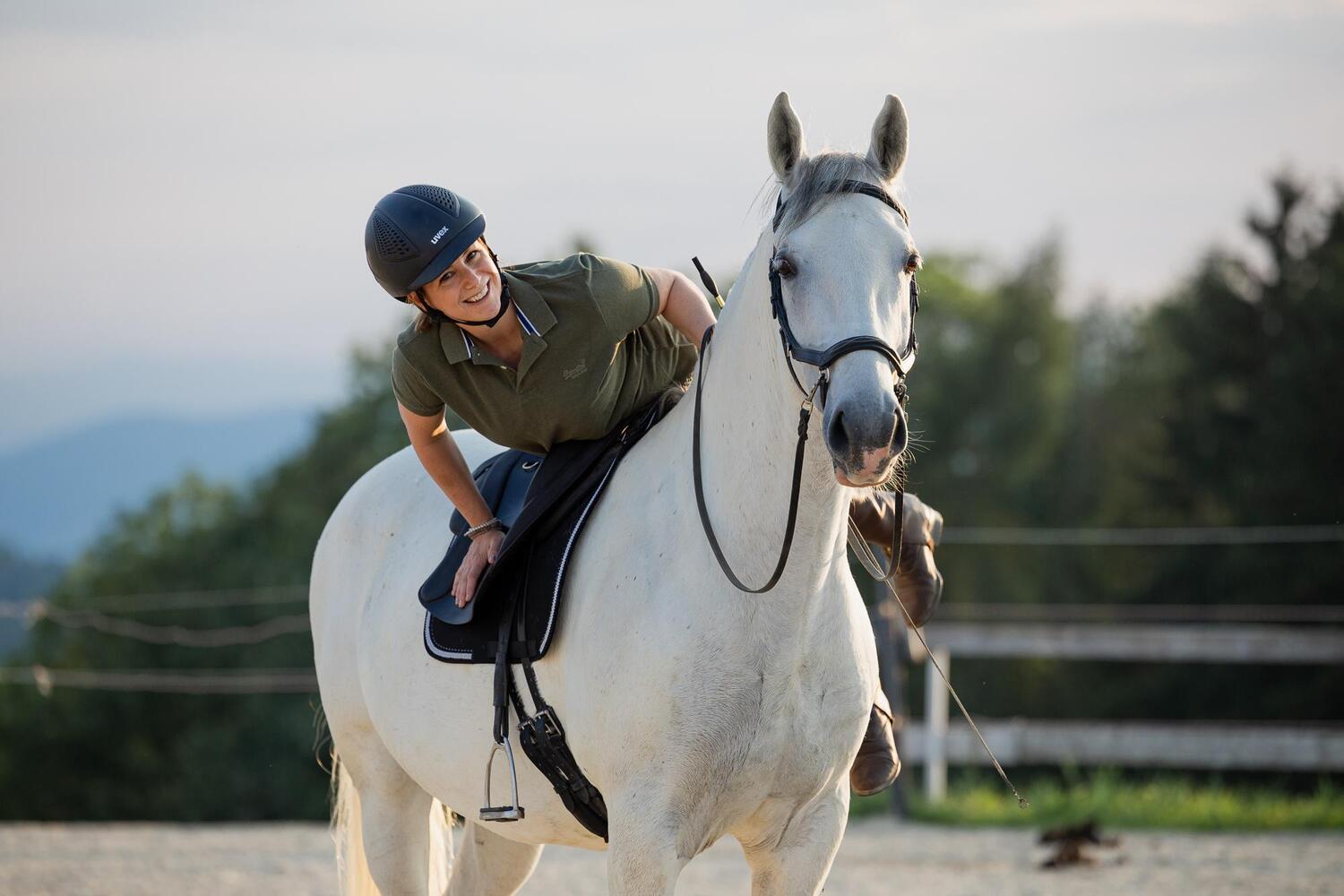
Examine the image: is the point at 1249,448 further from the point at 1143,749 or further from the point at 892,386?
the point at 892,386

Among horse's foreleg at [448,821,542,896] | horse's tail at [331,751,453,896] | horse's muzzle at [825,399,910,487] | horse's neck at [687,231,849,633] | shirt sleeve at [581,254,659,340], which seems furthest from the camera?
horse's tail at [331,751,453,896]

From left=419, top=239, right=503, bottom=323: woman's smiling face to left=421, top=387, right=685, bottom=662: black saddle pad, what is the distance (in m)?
0.40

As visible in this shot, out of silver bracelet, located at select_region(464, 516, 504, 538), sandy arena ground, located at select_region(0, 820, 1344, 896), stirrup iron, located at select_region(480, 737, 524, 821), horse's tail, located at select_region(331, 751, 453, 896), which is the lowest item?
sandy arena ground, located at select_region(0, 820, 1344, 896)

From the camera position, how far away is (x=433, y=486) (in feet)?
13.4

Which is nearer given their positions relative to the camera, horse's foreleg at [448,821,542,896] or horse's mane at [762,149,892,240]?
horse's mane at [762,149,892,240]

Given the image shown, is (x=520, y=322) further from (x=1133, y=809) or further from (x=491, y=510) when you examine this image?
(x=1133, y=809)

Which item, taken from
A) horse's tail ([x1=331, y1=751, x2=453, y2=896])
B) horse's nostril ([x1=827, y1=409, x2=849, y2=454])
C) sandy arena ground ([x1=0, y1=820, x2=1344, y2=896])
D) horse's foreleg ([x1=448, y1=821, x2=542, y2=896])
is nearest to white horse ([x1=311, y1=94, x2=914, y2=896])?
horse's nostril ([x1=827, y1=409, x2=849, y2=454])

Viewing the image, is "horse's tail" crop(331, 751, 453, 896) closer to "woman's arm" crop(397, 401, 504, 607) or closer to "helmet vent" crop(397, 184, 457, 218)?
"woman's arm" crop(397, 401, 504, 607)

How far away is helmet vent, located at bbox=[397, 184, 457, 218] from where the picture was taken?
3176 mm

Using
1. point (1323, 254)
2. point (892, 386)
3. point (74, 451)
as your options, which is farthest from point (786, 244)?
point (74, 451)

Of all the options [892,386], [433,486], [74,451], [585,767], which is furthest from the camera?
[74,451]

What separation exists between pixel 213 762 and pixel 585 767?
22.1 metres

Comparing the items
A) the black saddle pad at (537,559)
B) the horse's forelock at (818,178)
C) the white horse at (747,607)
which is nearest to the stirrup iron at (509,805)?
the white horse at (747,607)

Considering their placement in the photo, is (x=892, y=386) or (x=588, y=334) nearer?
(x=892, y=386)
